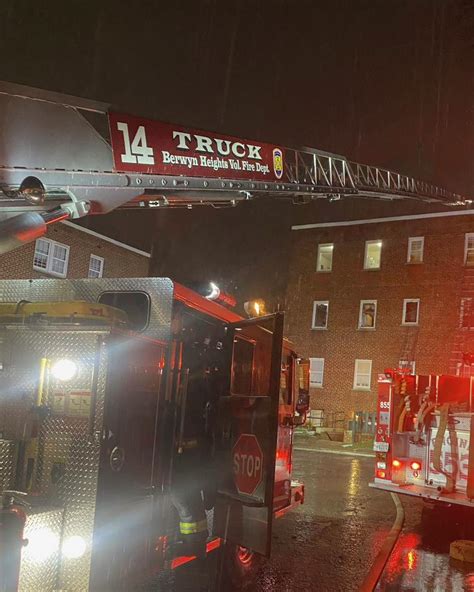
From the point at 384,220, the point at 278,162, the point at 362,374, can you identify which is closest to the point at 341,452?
the point at 362,374

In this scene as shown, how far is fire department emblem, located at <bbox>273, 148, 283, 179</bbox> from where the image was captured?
5.48 metres

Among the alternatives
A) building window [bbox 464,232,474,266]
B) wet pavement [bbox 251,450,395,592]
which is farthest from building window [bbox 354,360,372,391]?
wet pavement [bbox 251,450,395,592]

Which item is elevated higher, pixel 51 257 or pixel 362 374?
pixel 51 257

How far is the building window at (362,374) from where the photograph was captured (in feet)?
88.3

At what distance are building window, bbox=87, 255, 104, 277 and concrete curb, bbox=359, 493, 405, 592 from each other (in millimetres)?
17054

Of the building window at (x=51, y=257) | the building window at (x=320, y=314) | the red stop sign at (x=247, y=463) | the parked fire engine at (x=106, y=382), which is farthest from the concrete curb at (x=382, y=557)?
the building window at (x=320, y=314)

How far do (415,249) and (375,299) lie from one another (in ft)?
9.27

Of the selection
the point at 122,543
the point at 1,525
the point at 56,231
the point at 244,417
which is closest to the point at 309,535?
the point at 244,417

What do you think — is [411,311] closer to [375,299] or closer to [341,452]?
[375,299]

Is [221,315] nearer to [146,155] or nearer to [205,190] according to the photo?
[205,190]

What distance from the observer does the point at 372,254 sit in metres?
28.0

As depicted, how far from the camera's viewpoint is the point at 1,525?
3131mm

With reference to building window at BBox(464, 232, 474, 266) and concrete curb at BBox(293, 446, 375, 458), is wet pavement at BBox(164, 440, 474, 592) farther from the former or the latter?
building window at BBox(464, 232, 474, 266)

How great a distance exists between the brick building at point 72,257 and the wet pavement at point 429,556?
Answer: 1524cm
